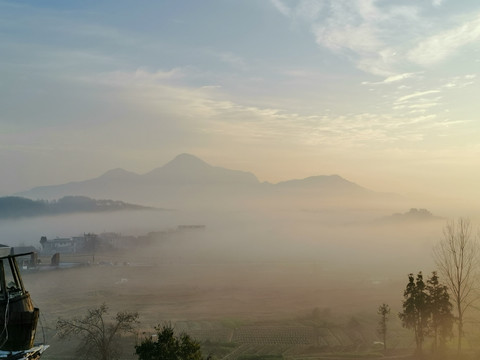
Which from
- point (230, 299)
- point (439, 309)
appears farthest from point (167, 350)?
point (230, 299)

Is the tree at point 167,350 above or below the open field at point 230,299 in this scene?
above

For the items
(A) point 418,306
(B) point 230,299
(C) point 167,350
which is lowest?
(B) point 230,299

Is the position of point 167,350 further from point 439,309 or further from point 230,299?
point 230,299

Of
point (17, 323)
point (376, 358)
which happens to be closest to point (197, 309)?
point (376, 358)

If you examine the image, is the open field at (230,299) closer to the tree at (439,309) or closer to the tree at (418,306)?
the tree at (418,306)

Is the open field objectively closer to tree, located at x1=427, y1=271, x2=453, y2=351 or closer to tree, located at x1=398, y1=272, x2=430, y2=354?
tree, located at x1=398, y1=272, x2=430, y2=354

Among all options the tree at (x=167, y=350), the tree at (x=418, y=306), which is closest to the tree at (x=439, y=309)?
the tree at (x=418, y=306)

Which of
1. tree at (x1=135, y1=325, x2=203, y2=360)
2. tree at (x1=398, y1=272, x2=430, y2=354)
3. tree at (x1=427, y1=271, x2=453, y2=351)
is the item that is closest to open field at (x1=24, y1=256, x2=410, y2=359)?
tree at (x1=398, y1=272, x2=430, y2=354)

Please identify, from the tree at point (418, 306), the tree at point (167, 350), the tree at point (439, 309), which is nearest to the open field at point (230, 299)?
the tree at point (418, 306)

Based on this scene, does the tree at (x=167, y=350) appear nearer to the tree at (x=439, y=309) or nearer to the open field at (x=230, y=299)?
the open field at (x=230, y=299)

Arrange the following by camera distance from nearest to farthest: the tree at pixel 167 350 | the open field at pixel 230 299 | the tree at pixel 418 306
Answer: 1. the tree at pixel 167 350
2. the tree at pixel 418 306
3. the open field at pixel 230 299

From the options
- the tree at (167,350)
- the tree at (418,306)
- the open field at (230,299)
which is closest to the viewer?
the tree at (167,350)

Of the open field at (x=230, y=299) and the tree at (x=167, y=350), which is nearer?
the tree at (x=167, y=350)

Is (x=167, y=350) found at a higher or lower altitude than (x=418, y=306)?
higher
